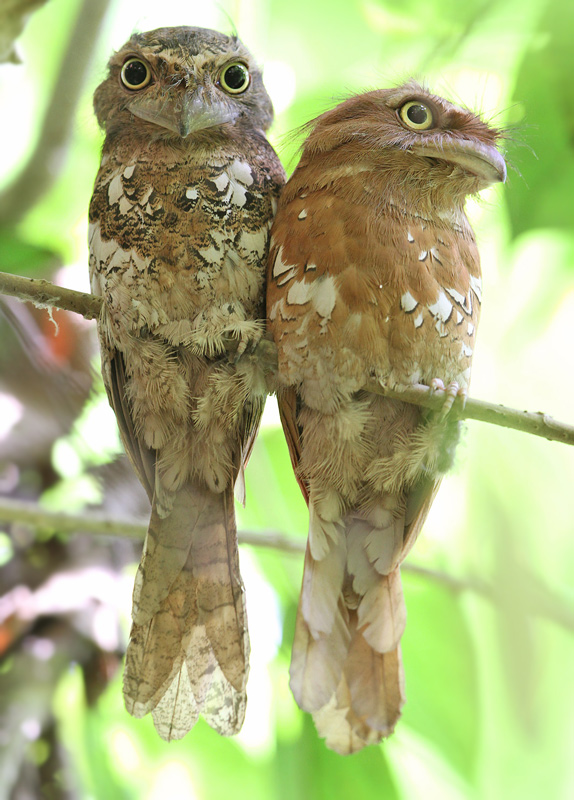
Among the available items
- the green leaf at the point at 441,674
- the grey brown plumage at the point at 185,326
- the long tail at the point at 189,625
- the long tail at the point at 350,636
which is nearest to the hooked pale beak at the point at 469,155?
the grey brown plumage at the point at 185,326

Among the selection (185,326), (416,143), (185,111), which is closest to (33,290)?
(185,326)

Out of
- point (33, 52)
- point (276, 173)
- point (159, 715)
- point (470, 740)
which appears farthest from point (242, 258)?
point (470, 740)

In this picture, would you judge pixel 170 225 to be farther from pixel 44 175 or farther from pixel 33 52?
pixel 33 52

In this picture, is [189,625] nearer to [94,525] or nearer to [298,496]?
[94,525]

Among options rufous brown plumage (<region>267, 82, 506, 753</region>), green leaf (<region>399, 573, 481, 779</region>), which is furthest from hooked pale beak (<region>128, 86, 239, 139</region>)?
green leaf (<region>399, 573, 481, 779</region>)

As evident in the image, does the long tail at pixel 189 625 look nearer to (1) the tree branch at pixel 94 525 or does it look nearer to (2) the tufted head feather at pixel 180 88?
(1) the tree branch at pixel 94 525

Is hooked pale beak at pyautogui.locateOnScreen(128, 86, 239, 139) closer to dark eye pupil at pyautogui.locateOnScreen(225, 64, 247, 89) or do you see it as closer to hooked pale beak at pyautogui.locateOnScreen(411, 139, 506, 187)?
dark eye pupil at pyautogui.locateOnScreen(225, 64, 247, 89)

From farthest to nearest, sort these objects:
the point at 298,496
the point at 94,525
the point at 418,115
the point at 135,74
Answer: the point at 298,496
the point at 94,525
the point at 135,74
the point at 418,115

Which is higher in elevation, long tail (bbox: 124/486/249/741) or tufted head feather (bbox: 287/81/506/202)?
tufted head feather (bbox: 287/81/506/202)

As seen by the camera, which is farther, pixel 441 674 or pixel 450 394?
pixel 441 674
